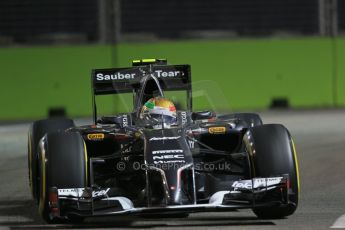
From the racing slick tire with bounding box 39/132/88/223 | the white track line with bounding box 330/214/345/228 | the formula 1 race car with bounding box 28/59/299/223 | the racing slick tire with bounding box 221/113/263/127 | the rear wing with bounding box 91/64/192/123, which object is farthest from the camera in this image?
the racing slick tire with bounding box 221/113/263/127

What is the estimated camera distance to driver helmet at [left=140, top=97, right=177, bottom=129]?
34.1ft

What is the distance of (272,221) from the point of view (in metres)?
9.34

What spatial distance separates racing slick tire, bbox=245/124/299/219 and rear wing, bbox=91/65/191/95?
2.10 metres

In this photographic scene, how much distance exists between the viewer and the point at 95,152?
1070 centimetres

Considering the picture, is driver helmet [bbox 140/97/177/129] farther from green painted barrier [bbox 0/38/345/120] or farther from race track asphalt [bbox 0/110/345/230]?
green painted barrier [bbox 0/38/345/120]

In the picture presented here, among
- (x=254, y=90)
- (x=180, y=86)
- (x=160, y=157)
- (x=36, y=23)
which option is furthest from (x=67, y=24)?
(x=160, y=157)

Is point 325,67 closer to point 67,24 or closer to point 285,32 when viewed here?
point 285,32

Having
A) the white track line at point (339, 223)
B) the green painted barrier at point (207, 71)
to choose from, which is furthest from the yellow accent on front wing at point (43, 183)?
the green painted barrier at point (207, 71)

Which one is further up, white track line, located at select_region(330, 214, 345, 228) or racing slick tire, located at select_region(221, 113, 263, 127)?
racing slick tire, located at select_region(221, 113, 263, 127)

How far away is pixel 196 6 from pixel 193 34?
78 centimetres

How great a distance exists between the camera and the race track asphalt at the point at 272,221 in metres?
9.23

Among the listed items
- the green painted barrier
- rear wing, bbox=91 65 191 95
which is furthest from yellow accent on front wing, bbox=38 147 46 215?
the green painted barrier

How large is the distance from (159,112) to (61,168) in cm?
161

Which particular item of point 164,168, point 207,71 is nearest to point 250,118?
point 164,168
